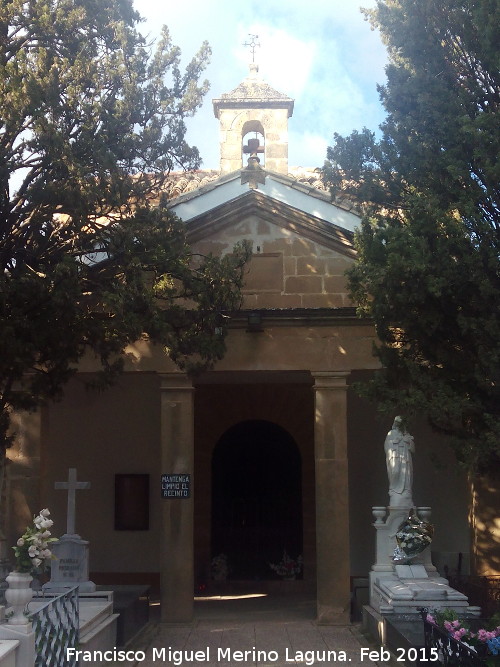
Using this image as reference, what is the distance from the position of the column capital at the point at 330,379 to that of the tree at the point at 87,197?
219 centimetres

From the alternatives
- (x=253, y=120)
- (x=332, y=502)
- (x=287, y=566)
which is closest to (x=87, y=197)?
(x=332, y=502)

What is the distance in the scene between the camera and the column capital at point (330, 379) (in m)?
11.2

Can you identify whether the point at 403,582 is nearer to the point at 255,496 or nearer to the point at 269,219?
the point at 269,219

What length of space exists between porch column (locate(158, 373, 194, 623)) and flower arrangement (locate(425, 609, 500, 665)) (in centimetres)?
444

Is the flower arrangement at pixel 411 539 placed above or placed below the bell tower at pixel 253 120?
below

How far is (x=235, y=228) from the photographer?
11625 mm

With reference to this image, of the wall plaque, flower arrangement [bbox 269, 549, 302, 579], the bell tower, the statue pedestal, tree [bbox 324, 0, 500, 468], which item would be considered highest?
the bell tower

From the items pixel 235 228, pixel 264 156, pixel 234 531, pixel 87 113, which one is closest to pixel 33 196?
pixel 87 113

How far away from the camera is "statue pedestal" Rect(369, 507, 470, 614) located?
865 centimetres

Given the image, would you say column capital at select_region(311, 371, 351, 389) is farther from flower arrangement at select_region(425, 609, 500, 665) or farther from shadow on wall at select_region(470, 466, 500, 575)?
flower arrangement at select_region(425, 609, 500, 665)

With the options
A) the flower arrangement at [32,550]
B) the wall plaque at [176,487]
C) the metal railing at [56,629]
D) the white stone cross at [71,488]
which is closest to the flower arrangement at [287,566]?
the wall plaque at [176,487]

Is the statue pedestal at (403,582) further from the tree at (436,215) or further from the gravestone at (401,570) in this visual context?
the tree at (436,215)

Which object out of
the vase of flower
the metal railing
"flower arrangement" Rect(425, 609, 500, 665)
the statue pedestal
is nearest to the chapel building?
the statue pedestal

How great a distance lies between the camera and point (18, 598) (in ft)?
19.0
